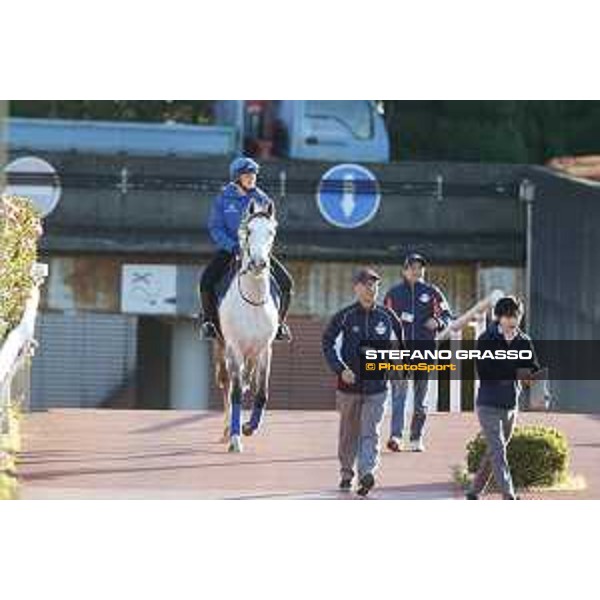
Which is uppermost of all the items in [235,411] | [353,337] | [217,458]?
[353,337]

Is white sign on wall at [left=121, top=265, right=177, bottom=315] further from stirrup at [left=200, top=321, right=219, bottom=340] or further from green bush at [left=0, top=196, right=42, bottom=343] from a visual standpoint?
green bush at [left=0, top=196, right=42, bottom=343]

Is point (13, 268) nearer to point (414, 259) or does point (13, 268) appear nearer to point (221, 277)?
point (221, 277)

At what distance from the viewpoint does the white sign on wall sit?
1319 cm

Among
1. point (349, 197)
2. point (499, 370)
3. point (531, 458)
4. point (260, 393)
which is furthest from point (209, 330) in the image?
point (531, 458)

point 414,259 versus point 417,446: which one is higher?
point 414,259

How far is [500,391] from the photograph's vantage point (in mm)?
12109

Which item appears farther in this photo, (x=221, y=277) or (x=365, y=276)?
(x=221, y=277)

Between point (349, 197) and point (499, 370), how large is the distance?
1604mm

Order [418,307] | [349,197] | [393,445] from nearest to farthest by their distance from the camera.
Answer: [418,307], [349,197], [393,445]

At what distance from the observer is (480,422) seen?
12094 millimetres

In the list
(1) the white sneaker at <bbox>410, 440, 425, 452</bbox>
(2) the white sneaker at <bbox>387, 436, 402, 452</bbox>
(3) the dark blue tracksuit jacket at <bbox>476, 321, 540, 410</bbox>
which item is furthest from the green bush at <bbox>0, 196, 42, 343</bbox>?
(3) the dark blue tracksuit jacket at <bbox>476, 321, 540, 410</bbox>

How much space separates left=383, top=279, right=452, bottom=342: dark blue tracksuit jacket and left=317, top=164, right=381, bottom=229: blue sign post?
54 centimetres
